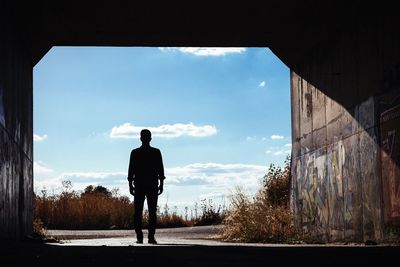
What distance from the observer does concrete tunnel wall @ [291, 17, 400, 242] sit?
38.7 feet

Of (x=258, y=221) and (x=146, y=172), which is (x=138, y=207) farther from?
(x=258, y=221)

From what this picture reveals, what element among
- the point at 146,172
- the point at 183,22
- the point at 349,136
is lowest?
the point at 146,172

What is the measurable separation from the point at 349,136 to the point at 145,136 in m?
4.29

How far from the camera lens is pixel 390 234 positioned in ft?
38.5

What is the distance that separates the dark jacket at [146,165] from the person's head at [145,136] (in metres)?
0.12

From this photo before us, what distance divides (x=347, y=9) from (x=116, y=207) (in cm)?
Result: 1500

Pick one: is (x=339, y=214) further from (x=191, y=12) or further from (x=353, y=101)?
(x=191, y=12)

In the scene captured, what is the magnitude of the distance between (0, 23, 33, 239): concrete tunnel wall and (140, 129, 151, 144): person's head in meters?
2.26

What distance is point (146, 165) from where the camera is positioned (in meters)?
12.4
